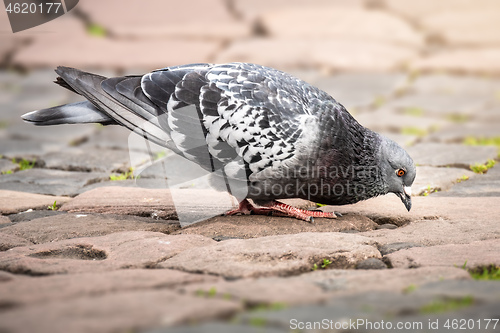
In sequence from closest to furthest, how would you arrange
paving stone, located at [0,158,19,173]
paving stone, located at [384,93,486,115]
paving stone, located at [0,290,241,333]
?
paving stone, located at [0,290,241,333] < paving stone, located at [0,158,19,173] < paving stone, located at [384,93,486,115]

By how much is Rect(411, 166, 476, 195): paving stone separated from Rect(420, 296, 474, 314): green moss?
2.27m

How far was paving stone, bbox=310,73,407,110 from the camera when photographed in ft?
24.5

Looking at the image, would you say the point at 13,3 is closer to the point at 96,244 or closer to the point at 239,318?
the point at 96,244

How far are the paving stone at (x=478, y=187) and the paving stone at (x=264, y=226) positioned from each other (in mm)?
893

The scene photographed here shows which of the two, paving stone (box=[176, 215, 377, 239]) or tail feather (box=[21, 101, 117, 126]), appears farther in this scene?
tail feather (box=[21, 101, 117, 126])

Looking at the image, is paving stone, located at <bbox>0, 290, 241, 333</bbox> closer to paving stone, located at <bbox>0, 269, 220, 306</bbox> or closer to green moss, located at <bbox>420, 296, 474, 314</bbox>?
paving stone, located at <bbox>0, 269, 220, 306</bbox>

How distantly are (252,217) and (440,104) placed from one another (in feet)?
14.4

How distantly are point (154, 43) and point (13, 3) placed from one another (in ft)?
9.01

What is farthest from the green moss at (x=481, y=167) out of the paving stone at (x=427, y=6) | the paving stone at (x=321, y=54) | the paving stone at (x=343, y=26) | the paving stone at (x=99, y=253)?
the paving stone at (x=427, y=6)

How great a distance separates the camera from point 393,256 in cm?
295

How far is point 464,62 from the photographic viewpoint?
9.01 meters

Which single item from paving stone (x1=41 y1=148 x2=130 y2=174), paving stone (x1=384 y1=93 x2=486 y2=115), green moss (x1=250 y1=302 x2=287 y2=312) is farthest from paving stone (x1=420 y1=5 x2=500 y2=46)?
green moss (x1=250 y1=302 x2=287 y2=312)

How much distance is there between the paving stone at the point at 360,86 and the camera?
746 centimetres

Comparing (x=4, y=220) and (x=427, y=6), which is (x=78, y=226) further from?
(x=427, y=6)
